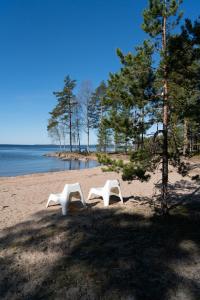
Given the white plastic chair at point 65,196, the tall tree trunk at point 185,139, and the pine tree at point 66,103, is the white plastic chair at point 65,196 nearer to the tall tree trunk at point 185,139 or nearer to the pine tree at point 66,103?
the tall tree trunk at point 185,139

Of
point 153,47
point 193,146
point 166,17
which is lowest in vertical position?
point 193,146

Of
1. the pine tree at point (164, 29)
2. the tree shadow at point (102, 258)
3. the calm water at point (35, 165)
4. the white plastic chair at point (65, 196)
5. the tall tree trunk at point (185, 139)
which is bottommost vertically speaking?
the calm water at point (35, 165)

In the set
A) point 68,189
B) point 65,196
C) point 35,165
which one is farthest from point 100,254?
point 35,165

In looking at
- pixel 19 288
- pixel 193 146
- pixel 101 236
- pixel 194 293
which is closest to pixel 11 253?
pixel 19 288

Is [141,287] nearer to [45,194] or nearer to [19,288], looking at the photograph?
[19,288]

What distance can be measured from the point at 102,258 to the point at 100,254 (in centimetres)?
14

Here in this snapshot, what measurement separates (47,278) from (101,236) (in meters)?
1.63

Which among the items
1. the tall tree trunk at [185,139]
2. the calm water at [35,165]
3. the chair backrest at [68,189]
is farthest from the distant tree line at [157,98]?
the calm water at [35,165]

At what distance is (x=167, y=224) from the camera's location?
5.53m

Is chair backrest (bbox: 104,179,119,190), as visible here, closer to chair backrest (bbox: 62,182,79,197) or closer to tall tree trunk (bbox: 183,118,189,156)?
chair backrest (bbox: 62,182,79,197)

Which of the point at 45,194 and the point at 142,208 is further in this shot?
the point at 45,194

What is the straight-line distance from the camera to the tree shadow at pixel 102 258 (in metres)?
3.35

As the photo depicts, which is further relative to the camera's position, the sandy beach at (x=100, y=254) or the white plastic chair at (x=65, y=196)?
the white plastic chair at (x=65, y=196)

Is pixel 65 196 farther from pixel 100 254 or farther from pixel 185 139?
pixel 185 139
